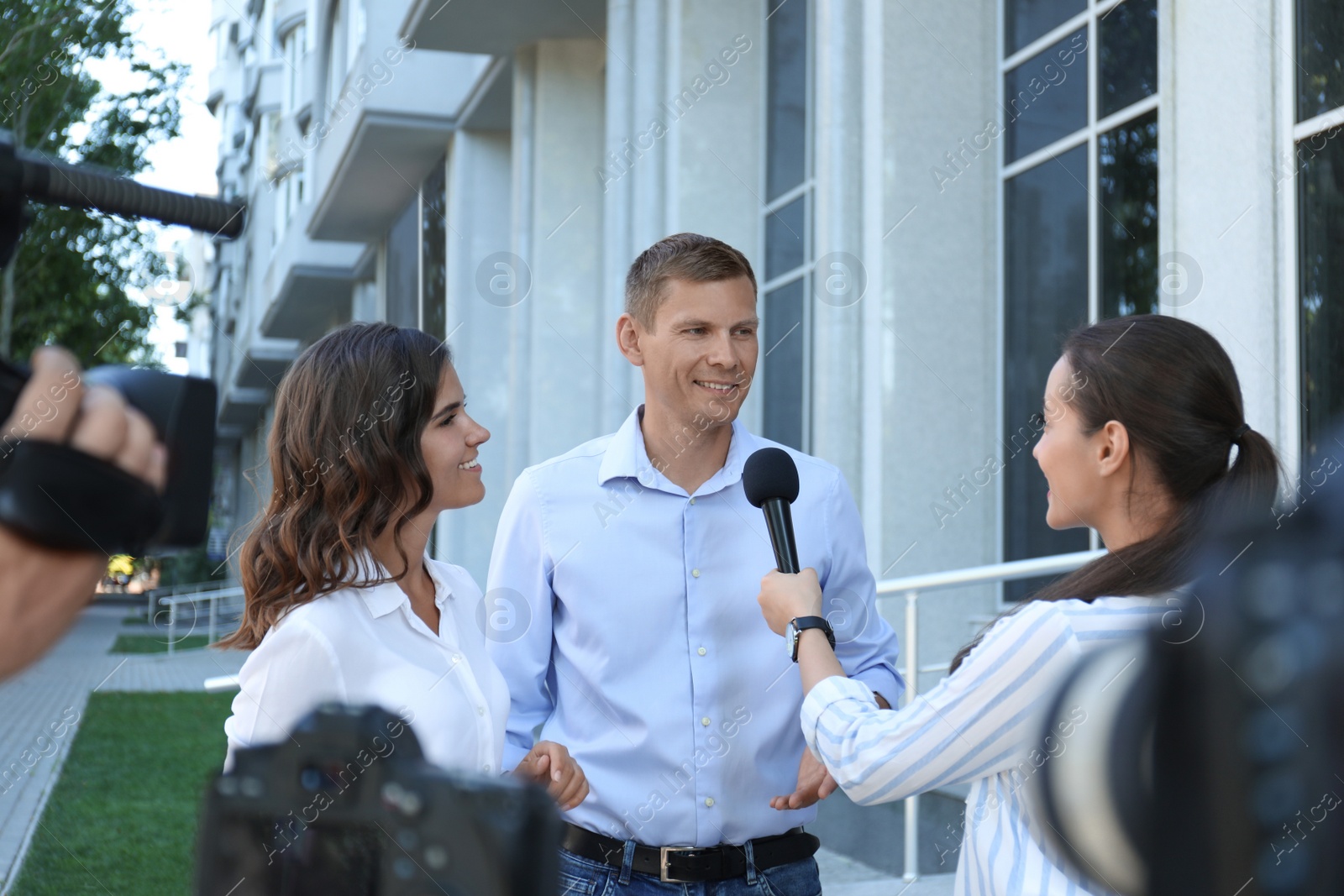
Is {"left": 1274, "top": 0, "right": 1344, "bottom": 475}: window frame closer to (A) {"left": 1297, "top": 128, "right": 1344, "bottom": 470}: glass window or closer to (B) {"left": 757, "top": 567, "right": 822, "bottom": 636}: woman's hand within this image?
(A) {"left": 1297, "top": 128, "right": 1344, "bottom": 470}: glass window

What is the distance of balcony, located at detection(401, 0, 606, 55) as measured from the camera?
33.2ft

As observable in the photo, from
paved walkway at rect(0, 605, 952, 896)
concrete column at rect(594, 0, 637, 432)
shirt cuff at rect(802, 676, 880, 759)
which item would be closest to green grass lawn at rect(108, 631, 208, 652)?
paved walkway at rect(0, 605, 952, 896)

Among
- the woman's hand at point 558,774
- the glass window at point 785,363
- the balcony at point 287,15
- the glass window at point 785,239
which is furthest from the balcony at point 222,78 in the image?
the woman's hand at point 558,774

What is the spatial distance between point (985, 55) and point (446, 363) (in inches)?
201

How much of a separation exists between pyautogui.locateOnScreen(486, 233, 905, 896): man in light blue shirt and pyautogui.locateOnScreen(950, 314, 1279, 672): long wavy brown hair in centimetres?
82

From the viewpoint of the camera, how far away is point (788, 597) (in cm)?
217

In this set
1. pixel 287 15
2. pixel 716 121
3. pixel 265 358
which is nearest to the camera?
pixel 716 121

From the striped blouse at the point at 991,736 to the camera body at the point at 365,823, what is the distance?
1.20m

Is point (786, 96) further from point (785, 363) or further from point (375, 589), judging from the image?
point (375, 589)

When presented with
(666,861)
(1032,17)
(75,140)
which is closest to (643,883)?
(666,861)

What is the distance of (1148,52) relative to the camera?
5547mm

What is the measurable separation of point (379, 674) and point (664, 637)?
939 mm

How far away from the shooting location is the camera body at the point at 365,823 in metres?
0.62

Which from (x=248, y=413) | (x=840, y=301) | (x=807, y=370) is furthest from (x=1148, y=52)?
(x=248, y=413)
